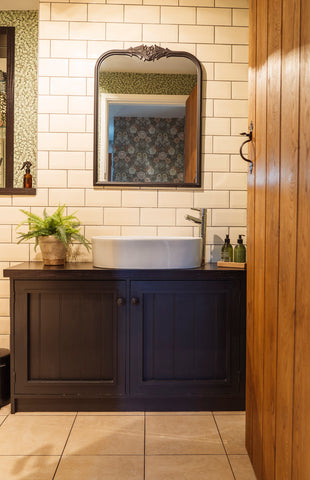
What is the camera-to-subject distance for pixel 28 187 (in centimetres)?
280

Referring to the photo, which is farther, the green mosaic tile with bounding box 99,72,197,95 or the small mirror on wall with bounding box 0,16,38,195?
the small mirror on wall with bounding box 0,16,38,195

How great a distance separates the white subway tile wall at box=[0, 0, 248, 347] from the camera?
2717 millimetres

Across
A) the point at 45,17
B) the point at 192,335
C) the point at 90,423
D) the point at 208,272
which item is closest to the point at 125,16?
the point at 45,17

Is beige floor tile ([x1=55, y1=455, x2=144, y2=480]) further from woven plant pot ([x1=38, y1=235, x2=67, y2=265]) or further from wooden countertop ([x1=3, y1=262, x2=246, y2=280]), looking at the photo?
woven plant pot ([x1=38, y1=235, x2=67, y2=265])

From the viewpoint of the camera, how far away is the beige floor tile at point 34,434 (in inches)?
76.7

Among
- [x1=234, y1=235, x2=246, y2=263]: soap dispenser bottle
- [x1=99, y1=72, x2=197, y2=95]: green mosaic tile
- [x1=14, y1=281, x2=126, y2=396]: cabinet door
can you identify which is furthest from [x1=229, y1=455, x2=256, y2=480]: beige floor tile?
[x1=99, y1=72, x2=197, y2=95]: green mosaic tile

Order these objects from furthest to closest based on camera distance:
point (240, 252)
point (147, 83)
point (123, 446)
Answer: point (147, 83) → point (240, 252) → point (123, 446)

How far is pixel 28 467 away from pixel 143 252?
1149 millimetres

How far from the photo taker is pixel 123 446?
198cm

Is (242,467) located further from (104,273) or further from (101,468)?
(104,273)

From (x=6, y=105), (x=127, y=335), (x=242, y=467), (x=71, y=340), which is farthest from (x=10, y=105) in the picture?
(x=242, y=467)

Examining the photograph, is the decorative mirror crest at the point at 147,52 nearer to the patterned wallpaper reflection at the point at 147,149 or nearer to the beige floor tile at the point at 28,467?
the patterned wallpaper reflection at the point at 147,149

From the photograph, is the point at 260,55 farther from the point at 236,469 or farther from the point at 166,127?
the point at 236,469

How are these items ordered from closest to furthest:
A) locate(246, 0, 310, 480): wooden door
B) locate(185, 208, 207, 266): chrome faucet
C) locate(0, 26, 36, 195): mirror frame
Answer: locate(246, 0, 310, 480): wooden door < locate(185, 208, 207, 266): chrome faucet < locate(0, 26, 36, 195): mirror frame
